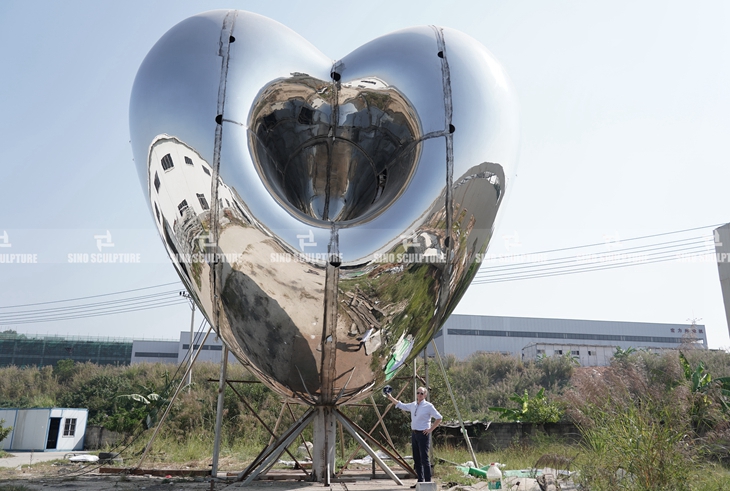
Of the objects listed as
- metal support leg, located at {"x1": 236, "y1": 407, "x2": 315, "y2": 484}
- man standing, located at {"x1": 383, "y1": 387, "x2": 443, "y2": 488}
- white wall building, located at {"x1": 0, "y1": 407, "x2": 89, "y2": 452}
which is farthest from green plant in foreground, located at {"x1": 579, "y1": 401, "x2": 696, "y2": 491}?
white wall building, located at {"x1": 0, "y1": 407, "x2": 89, "y2": 452}

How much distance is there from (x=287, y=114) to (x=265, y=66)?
0.34 m

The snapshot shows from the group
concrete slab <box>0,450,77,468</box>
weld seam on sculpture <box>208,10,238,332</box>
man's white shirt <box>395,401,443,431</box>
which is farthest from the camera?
concrete slab <box>0,450,77,468</box>

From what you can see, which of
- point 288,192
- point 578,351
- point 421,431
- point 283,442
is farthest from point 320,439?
point 578,351

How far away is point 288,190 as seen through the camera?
152 inches

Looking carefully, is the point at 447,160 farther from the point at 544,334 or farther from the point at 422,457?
the point at 544,334

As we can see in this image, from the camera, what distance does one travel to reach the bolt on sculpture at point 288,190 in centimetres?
312

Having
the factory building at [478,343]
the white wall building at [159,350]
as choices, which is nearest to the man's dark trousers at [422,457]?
the factory building at [478,343]

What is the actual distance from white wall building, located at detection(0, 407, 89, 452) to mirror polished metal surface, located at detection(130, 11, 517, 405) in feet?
62.5

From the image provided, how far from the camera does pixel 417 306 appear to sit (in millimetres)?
3406

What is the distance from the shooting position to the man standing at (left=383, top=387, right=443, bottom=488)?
5391mm

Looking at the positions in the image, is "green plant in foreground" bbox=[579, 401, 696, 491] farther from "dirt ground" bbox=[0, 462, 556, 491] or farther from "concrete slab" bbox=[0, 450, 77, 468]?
"concrete slab" bbox=[0, 450, 77, 468]

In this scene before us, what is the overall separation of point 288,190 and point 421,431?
303 centimetres

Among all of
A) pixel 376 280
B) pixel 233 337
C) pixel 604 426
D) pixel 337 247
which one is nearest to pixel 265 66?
pixel 337 247

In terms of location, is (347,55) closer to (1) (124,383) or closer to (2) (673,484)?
(2) (673,484)
